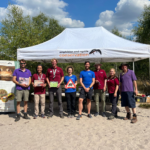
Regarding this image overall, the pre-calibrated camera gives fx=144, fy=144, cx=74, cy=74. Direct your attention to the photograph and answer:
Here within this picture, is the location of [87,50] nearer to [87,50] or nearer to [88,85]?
[87,50]

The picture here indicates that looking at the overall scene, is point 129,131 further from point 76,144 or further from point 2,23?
point 2,23

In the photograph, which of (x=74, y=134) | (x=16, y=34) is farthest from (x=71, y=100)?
(x=16, y=34)

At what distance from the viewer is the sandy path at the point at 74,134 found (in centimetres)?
285

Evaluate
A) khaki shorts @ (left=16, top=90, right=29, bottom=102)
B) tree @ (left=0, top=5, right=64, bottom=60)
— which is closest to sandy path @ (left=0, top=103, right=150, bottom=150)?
khaki shorts @ (left=16, top=90, right=29, bottom=102)

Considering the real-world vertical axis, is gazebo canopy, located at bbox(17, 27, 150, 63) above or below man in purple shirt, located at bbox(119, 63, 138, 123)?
above

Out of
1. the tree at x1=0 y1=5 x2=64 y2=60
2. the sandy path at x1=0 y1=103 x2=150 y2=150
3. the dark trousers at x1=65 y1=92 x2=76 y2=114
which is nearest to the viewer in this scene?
the sandy path at x1=0 y1=103 x2=150 y2=150

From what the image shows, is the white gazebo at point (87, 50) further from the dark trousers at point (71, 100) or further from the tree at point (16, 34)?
the tree at point (16, 34)

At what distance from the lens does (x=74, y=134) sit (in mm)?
3424

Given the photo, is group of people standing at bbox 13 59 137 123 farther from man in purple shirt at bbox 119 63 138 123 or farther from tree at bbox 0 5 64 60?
tree at bbox 0 5 64 60

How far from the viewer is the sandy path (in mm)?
2846

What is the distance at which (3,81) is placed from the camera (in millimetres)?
5043

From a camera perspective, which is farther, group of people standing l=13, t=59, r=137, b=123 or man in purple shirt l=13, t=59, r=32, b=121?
man in purple shirt l=13, t=59, r=32, b=121

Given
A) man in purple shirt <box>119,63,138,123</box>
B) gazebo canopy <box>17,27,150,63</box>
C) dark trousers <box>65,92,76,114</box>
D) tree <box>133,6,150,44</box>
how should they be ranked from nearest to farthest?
man in purple shirt <box>119,63,138,123</box> < dark trousers <box>65,92,76,114</box> < gazebo canopy <box>17,27,150,63</box> < tree <box>133,6,150,44</box>

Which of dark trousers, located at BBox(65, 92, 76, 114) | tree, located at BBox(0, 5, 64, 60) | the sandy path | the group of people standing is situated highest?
tree, located at BBox(0, 5, 64, 60)
